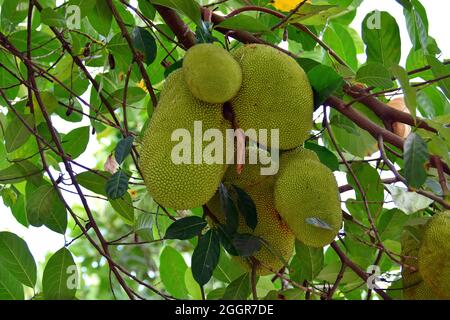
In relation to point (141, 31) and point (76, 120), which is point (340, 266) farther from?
point (76, 120)

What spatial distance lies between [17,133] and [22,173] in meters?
0.08

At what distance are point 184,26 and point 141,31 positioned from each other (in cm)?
8

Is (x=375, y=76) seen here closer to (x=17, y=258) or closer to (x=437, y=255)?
(x=437, y=255)

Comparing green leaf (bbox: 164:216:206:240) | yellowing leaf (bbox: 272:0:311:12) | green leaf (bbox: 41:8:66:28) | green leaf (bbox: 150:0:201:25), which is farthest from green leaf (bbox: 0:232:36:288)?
yellowing leaf (bbox: 272:0:311:12)

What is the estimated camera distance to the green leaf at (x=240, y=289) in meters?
1.19

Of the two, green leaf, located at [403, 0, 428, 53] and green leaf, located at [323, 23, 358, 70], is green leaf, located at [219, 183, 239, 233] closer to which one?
green leaf, located at [403, 0, 428, 53]

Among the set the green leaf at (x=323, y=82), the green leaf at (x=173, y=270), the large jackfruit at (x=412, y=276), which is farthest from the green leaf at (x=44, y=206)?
the large jackfruit at (x=412, y=276)

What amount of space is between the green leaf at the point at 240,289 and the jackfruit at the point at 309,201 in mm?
143

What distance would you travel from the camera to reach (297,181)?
109 centimetres

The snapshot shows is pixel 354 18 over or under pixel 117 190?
over

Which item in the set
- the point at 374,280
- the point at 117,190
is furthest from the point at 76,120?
the point at 374,280

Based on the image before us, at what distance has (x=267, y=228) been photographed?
115cm

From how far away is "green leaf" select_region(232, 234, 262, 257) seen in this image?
41.9 inches

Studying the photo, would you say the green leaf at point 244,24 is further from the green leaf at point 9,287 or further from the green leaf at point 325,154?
the green leaf at point 9,287
